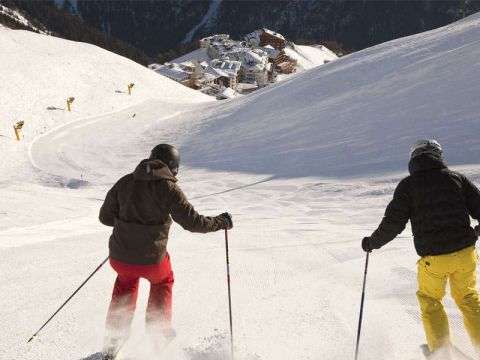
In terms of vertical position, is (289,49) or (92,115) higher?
(289,49)

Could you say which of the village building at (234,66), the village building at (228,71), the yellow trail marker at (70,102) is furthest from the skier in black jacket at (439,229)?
the village building at (228,71)

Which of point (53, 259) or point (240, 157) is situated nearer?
point (53, 259)

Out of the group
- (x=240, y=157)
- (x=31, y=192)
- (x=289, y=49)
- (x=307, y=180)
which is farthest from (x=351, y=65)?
(x=289, y=49)

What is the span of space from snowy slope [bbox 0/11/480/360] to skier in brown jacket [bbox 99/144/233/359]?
16.3 inches

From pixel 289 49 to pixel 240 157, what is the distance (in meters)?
113

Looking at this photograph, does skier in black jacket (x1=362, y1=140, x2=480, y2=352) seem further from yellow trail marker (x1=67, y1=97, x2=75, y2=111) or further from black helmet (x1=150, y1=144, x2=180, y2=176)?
yellow trail marker (x1=67, y1=97, x2=75, y2=111)

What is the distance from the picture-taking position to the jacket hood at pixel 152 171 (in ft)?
11.2

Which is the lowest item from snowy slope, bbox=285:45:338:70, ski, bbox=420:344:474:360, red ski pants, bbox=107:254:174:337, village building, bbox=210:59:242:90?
ski, bbox=420:344:474:360

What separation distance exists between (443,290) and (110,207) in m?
2.44

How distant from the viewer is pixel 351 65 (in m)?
22.2

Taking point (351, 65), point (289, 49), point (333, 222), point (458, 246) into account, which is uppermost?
point (289, 49)

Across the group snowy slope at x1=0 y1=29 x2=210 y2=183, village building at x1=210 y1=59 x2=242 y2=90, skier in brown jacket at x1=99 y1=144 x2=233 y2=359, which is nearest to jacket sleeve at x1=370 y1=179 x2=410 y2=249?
skier in brown jacket at x1=99 y1=144 x2=233 y2=359

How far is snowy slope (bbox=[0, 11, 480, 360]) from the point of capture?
14.3 ft

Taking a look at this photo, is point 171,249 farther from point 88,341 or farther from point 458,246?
point 458,246
